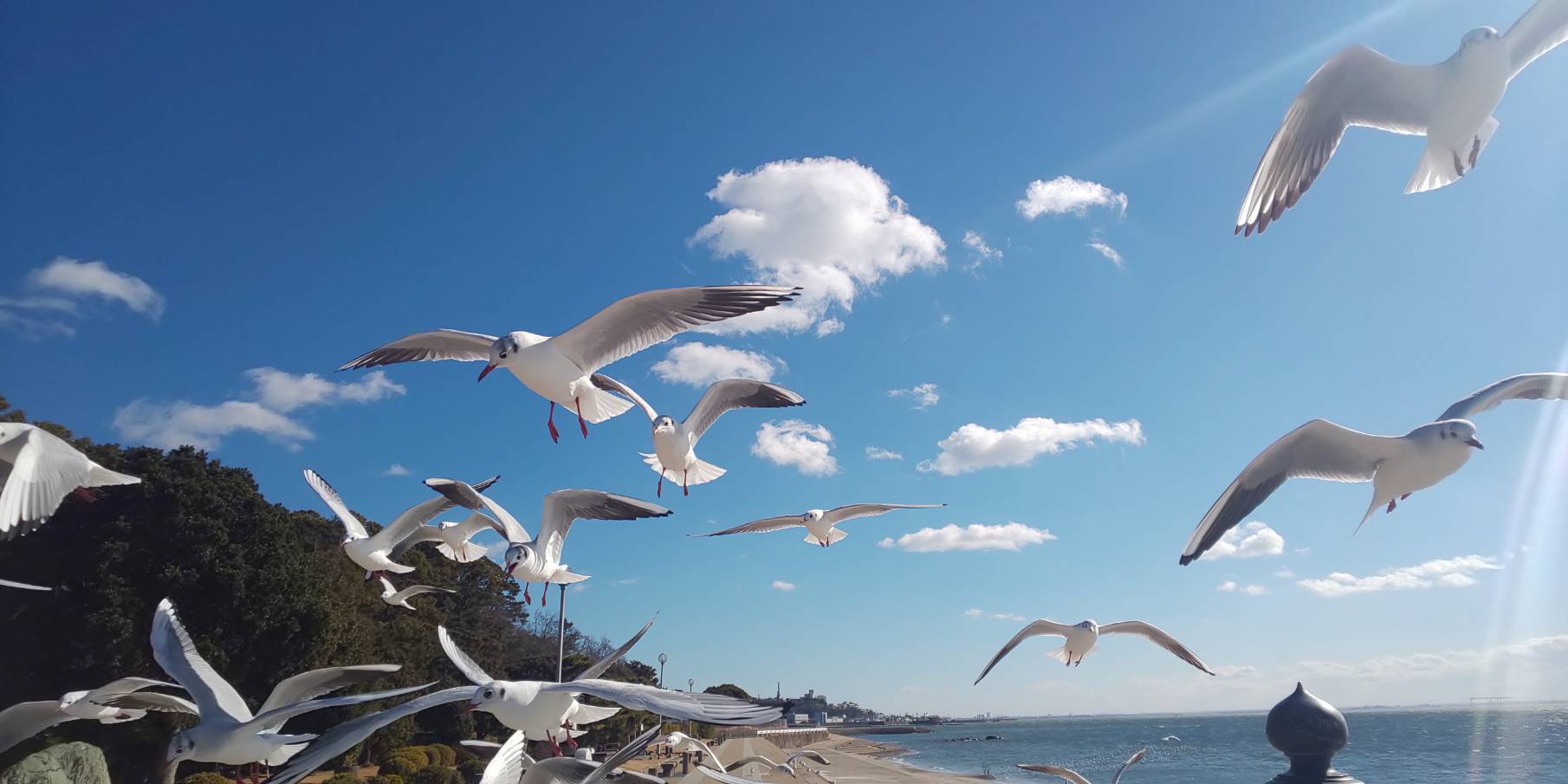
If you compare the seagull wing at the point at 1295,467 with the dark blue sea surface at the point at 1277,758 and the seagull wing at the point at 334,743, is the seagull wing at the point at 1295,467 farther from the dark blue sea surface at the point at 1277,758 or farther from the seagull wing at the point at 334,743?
the dark blue sea surface at the point at 1277,758

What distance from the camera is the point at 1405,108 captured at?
6133mm

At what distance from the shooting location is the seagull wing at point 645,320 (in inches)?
268

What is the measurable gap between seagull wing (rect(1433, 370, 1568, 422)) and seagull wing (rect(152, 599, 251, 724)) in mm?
7278

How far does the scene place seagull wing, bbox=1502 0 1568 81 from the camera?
5.10m

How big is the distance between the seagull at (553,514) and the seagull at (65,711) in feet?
8.56

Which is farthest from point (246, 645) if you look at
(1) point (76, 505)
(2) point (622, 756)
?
(2) point (622, 756)

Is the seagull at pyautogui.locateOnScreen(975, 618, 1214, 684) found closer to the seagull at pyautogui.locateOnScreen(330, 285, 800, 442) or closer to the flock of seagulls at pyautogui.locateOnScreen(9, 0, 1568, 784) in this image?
the flock of seagulls at pyautogui.locateOnScreen(9, 0, 1568, 784)

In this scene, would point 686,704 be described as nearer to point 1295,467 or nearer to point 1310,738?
point 1310,738

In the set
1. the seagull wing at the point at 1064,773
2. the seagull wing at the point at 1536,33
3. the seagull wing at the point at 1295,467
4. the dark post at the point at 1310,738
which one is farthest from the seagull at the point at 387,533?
the seagull wing at the point at 1536,33

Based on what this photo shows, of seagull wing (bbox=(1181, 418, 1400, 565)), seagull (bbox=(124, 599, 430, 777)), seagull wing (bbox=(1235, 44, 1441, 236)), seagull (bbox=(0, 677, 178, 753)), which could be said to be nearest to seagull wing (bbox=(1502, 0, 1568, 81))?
seagull wing (bbox=(1235, 44, 1441, 236))

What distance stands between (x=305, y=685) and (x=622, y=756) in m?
2.81

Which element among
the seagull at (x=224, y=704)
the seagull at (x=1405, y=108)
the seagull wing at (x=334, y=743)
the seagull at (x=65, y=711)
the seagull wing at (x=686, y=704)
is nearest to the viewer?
the seagull wing at (x=686, y=704)

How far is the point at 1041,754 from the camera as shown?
78.3 metres

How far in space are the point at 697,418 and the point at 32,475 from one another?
17.6 ft
